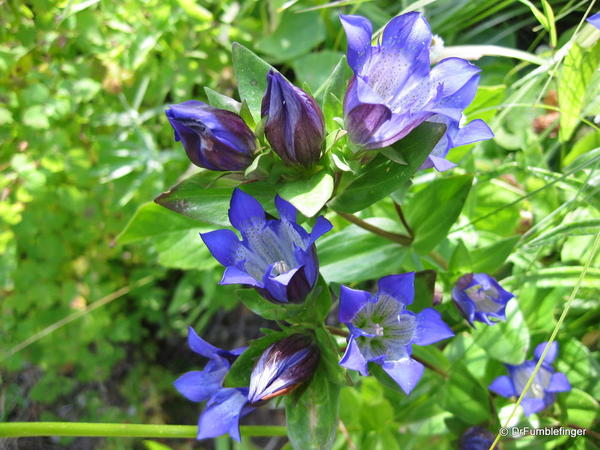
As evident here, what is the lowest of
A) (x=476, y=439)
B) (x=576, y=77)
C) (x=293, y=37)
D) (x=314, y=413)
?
(x=476, y=439)

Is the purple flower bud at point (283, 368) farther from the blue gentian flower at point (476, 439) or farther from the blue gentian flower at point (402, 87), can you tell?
the blue gentian flower at point (476, 439)

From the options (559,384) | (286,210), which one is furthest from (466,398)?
(286,210)

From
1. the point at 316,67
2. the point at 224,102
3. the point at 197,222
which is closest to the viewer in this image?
the point at 224,102

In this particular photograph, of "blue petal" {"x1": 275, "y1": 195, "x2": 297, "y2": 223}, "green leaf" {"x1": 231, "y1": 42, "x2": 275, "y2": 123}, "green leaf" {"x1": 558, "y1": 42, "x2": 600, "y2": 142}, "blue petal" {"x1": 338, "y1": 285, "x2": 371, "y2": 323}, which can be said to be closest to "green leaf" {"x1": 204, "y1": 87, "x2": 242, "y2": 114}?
"green leaf" {"x1": 231, "y1": 42, "x2": 275, "y2": 123}

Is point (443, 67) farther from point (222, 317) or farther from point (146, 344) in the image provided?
point (146, 344)

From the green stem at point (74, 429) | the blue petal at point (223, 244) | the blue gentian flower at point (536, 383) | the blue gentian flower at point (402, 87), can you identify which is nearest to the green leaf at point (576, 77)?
the blue gentian flower at point (402, 87)

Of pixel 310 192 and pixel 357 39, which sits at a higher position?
pixel 357 39

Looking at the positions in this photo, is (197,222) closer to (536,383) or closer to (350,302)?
(350,302)
